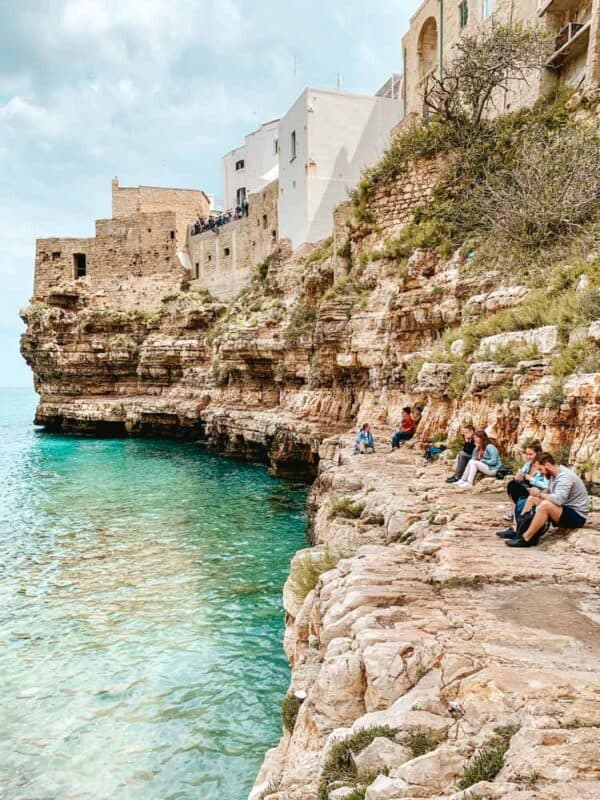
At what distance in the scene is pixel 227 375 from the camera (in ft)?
85.8

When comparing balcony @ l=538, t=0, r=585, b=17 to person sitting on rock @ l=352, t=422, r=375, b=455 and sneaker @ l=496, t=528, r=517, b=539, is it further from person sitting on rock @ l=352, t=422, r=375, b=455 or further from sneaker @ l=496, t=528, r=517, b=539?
sneaker @ l=496, t=528, r=517, b=539

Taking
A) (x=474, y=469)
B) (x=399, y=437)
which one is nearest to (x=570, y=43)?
(x=399, y=437)

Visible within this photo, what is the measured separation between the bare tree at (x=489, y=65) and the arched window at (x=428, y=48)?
26.7ft

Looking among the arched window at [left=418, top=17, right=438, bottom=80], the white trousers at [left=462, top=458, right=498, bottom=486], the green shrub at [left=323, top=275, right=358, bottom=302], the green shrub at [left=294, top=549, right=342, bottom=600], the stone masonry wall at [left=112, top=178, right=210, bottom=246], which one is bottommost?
the green shrub at [left=294, top=549, right=342, bottom=600]

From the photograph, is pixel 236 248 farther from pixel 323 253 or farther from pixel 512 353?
pixel 512 353

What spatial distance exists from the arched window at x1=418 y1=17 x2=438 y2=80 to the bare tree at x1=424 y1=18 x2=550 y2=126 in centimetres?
813

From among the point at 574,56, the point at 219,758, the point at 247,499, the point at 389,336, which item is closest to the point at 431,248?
the point at 389,336

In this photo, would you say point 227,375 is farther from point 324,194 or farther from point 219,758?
point 219,758

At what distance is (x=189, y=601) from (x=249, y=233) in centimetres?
2783

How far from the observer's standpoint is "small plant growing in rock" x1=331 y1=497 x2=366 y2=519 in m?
7.48

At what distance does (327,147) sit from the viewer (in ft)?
88.6

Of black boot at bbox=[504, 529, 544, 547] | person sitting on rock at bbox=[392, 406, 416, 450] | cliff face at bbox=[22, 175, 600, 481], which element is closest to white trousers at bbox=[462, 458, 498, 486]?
cliff face at bbox=[22, 175, 600, 481]

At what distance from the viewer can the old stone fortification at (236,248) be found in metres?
31.2

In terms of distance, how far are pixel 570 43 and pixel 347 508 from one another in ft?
50.9
